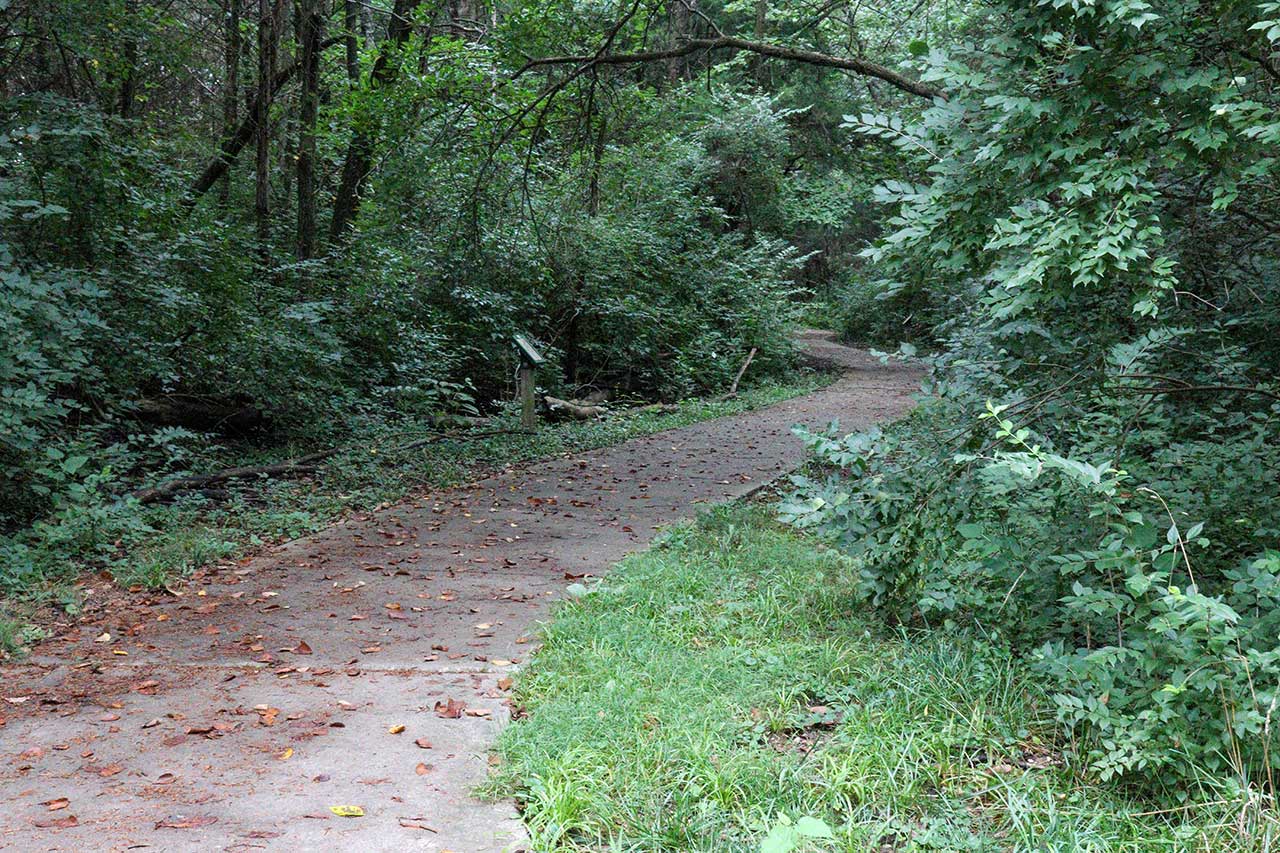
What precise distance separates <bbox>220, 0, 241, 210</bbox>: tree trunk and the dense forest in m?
0.11

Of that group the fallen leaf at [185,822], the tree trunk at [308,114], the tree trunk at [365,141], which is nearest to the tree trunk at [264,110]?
the tree trunk at [308,114]

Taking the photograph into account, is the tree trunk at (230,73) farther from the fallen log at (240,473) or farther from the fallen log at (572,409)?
the fallen log at (240,473)

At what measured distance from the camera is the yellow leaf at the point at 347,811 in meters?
3.10

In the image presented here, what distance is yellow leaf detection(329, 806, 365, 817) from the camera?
310 centimetres

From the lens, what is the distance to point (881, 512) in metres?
4.46

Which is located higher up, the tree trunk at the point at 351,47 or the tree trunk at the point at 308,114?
the tree trunk at the point at 351,47

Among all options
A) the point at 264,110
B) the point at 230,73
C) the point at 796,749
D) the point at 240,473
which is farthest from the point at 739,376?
the point at 796,749

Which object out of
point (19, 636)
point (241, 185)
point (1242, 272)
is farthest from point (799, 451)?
point (241, 185)

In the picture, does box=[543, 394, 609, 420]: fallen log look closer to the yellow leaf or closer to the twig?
the twig

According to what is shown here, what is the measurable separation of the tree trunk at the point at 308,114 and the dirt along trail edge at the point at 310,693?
19.3 feet

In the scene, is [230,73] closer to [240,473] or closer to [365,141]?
[365,141]

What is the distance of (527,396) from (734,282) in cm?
915

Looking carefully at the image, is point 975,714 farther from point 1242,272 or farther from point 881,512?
point 1242,272

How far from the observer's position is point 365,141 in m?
12.2
